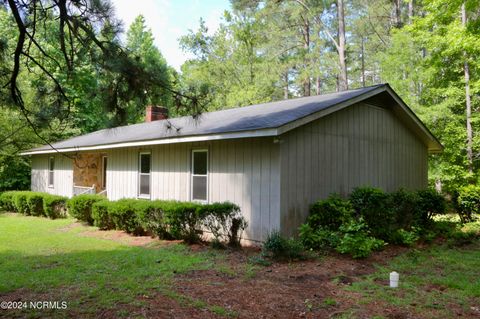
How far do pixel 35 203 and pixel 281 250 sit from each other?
37.5ft

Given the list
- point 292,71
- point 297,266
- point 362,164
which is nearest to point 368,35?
point 292,71

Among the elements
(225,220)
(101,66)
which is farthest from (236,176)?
(101,66)

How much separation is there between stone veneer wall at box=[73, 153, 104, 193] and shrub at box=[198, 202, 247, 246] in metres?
9.62

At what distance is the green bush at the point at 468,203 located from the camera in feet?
36.5

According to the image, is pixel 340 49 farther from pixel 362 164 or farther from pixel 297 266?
pixel 297 266

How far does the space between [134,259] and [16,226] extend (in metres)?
6.93

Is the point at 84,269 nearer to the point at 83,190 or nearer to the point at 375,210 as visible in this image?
the point at 375,210

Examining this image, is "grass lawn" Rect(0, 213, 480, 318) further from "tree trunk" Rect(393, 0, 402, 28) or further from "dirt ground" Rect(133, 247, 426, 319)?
"tree trunk" Rect(393, 0, 402, 28)

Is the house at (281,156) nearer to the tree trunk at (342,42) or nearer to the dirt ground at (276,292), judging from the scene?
the dirt ground at (276,292)

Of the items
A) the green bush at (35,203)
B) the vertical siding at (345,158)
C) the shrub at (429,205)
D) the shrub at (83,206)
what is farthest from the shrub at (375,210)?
the green bush at (35,203)

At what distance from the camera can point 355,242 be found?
285 inches

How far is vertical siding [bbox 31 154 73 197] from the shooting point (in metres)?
16.0

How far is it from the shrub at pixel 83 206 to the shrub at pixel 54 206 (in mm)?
2072

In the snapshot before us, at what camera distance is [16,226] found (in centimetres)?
1166
